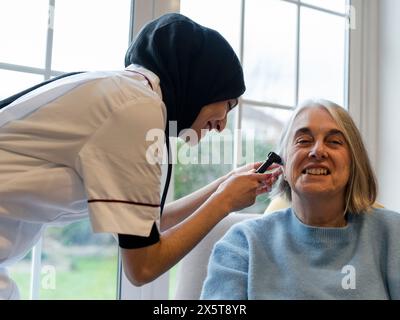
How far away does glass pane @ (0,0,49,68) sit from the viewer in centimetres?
134

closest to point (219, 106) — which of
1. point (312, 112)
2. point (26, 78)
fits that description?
point (312, 112)

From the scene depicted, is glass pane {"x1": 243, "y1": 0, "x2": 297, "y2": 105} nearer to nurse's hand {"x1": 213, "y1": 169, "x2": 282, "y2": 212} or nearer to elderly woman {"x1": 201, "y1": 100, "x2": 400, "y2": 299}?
elderly woman {"x1": 201, "y1": 100, "x2": 400, "y2": 299}

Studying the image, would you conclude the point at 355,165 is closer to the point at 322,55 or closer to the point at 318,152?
the point at 318,152

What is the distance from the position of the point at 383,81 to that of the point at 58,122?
160 centimetres

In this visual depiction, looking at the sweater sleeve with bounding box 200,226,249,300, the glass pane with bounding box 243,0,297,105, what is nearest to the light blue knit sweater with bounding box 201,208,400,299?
the sweater sleeve with bounding box 200,226,249,300

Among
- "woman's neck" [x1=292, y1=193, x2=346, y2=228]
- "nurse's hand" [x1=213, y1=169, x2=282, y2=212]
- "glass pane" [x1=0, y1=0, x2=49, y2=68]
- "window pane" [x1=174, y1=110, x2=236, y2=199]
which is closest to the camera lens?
"nurse's hand" [x1=213, y1=169, x2=282, y2=212]

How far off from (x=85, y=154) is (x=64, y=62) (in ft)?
2.37

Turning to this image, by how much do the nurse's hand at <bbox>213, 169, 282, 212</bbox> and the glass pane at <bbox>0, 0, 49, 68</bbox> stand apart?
2.37 ft

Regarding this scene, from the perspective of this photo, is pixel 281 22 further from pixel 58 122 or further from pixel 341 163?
pixel 58 122

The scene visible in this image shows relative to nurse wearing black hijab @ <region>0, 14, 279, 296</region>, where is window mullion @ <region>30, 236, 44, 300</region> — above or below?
below

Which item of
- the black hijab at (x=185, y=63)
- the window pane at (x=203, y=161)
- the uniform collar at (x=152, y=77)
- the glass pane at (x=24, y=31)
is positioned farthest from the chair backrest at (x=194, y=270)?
the glass pane at (x=24, y=31)

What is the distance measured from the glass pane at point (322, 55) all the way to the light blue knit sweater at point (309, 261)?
80 cm

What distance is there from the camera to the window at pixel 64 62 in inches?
53.2
